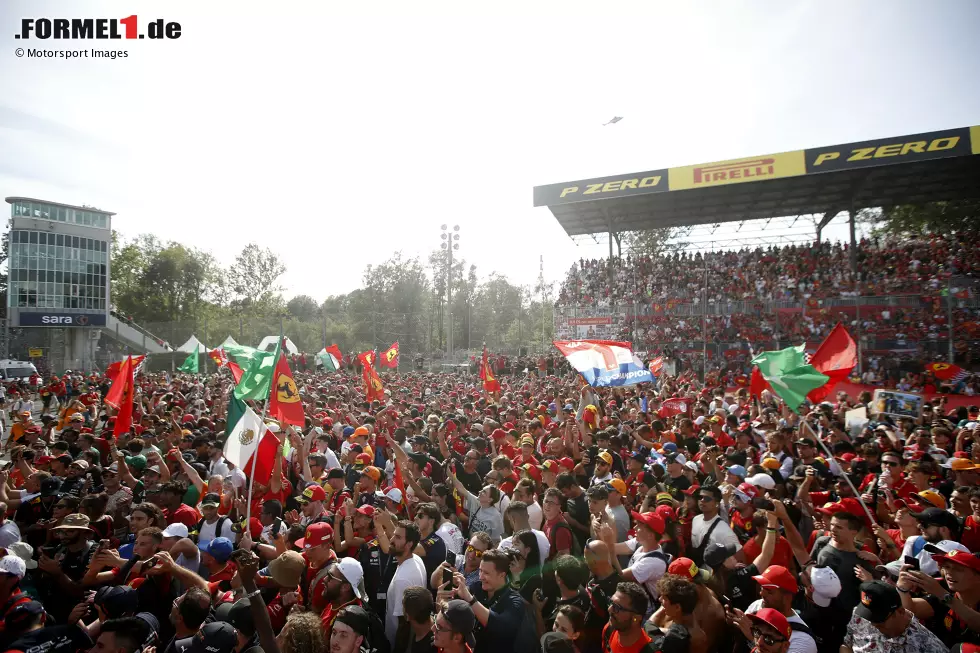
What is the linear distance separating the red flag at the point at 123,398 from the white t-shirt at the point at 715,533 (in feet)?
29.5

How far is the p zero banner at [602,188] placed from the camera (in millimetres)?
24250

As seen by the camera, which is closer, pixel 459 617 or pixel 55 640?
pixel 459 617

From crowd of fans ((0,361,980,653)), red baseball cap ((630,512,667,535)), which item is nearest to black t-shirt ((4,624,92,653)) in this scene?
crowd of fans ((0,361,980,653))

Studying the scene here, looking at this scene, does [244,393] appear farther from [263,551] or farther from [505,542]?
[505,542]

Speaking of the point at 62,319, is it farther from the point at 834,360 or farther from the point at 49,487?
the point at 834,360

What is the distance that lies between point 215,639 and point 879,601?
141 inches

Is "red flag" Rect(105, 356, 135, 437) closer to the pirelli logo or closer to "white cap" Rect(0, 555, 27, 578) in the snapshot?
"white cap" Rect(0, 555, 27, 578)

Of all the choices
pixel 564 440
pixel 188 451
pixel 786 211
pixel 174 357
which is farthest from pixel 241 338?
pixel 786 211

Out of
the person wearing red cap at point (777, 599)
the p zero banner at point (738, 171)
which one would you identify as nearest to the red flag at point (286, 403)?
the person wearing red cap at point (777, 599)

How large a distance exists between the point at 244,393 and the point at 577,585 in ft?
18.8

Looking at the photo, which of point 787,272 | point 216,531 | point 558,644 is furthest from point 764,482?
point 787,272

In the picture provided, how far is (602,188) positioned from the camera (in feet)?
81.8

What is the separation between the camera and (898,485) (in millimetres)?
5668

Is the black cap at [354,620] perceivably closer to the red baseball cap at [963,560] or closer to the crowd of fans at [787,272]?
the red baseball cap at [963,560]
